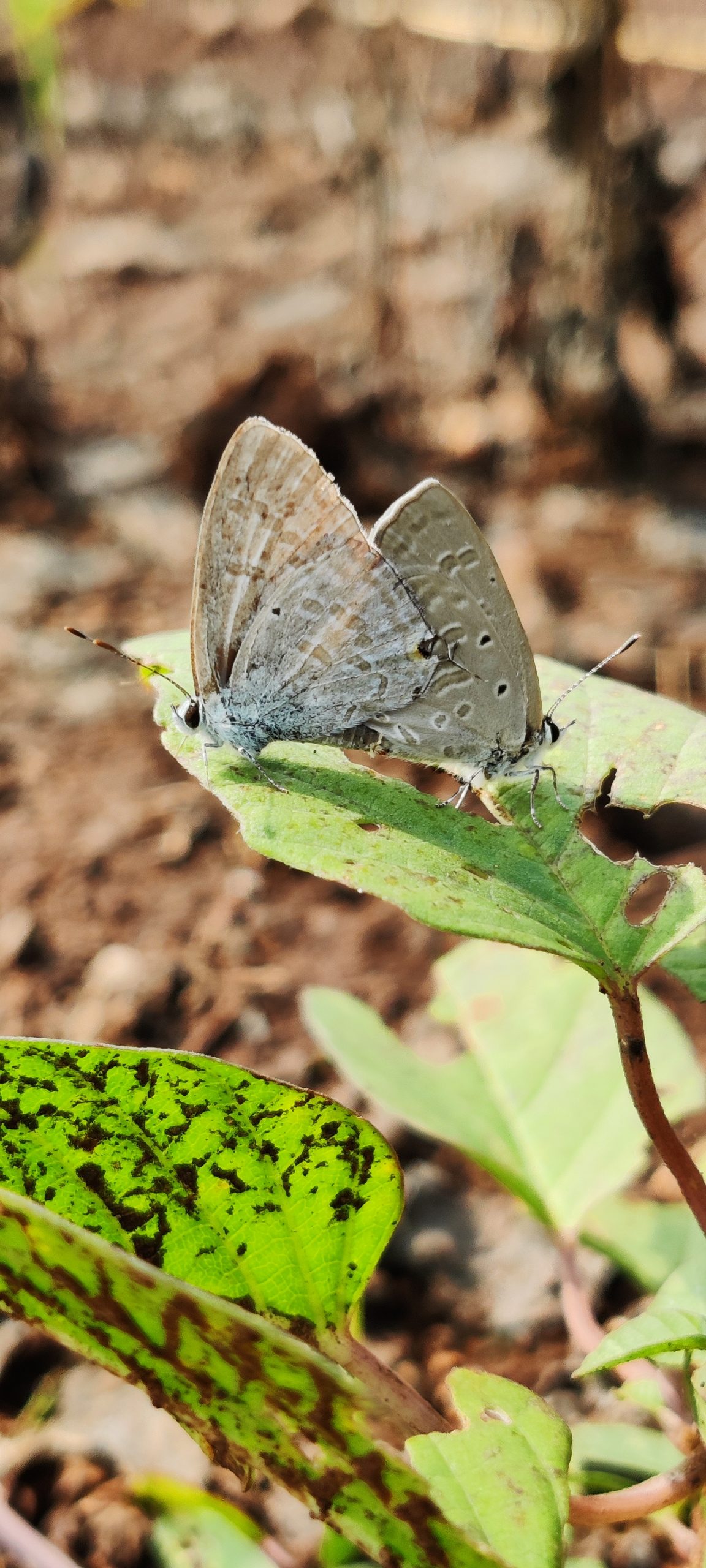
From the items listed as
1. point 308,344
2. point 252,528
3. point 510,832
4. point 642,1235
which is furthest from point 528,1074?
point 308,344

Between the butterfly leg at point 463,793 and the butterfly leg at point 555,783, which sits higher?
the butterfly leg at point 555,783

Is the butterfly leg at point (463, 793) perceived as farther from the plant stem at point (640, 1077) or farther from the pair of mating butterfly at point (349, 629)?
the plant stem at point (640, 1077)

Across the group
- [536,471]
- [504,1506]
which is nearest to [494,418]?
[536,471]

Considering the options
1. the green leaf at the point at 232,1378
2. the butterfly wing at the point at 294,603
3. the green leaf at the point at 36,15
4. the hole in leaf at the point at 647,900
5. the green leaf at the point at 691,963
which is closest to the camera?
the green leaf at the point at 232,1378

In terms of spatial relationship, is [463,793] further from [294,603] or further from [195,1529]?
[195,1529]

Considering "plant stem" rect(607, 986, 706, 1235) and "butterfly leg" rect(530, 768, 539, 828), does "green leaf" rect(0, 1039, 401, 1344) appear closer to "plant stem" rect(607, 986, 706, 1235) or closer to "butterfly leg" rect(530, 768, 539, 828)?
"plant stem" rect(607, 986, 706, 1235)

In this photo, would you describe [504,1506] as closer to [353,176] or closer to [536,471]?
[536,471]

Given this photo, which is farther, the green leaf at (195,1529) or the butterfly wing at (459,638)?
the butterfly wing at (459,638)

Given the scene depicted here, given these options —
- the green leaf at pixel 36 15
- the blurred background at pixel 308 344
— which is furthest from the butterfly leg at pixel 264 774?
the green leaf at pixel 36 15
